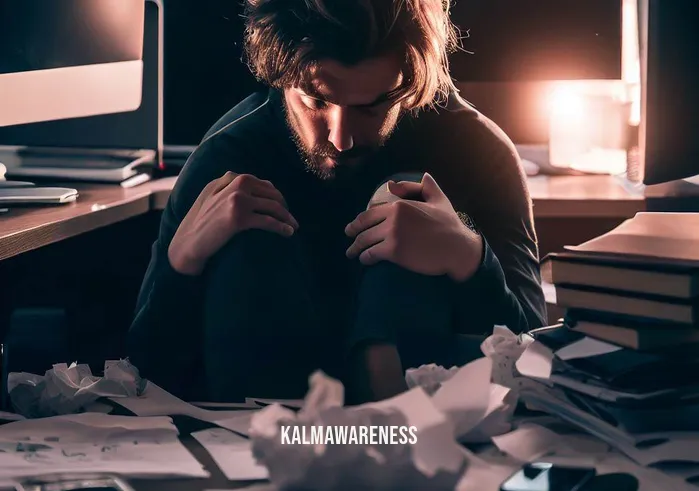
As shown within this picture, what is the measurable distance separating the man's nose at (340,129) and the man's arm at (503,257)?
0.26 m

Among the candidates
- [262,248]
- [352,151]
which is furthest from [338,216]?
[262,248]

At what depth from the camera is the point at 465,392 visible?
28.5 inches

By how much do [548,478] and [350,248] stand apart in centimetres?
71

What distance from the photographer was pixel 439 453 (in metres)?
0.62

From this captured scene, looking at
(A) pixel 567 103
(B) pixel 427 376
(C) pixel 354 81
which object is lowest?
(B) pixel 427 376

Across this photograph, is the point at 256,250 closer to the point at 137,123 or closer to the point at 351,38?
the point at 351,38

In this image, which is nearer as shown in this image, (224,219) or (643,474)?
(643,474)

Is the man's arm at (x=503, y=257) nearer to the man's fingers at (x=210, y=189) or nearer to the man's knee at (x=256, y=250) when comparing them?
the man's knee at (x=256, y=250)

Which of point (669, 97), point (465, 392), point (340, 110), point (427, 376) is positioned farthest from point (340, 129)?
point (465, 392)

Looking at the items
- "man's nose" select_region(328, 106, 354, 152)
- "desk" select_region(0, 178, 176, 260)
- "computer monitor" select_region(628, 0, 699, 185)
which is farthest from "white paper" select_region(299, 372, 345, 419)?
"computer monitor" select_region(628, 0, 699, 185)

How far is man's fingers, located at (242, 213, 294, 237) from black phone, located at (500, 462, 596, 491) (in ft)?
2.08

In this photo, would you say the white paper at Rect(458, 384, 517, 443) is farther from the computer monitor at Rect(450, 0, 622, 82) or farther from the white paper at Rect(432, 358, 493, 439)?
the computer monitor at Rect(450, 0, 622, 82)

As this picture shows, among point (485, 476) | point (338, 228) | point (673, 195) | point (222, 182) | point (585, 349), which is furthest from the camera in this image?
point (673, 195)

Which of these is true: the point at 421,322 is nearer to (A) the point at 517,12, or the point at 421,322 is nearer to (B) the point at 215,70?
(A) the point at 517,12
